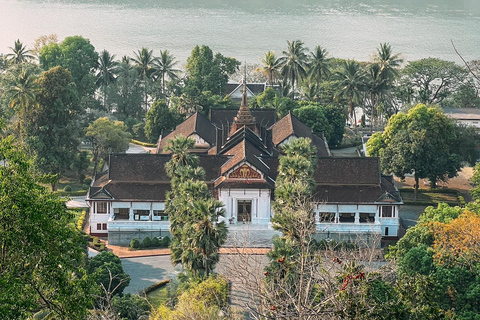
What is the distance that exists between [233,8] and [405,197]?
12231 cm

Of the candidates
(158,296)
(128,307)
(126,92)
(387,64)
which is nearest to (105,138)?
(126,92)

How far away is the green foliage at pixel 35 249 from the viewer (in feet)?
104

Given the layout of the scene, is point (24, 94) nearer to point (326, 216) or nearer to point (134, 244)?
point (134, 244)

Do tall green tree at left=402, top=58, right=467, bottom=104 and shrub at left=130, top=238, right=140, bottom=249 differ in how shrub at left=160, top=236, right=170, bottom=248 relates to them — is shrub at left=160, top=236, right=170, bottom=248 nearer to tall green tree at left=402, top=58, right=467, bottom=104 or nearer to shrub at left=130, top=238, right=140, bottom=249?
shrub at left=130, top=238, right=140, bottom=249

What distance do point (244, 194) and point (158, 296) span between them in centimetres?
1359

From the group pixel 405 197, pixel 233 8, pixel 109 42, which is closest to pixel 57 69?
pixel 405 197

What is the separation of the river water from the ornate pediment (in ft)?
240

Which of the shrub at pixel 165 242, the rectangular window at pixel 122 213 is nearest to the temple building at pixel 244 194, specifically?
the rectangular window at pixel 122 213

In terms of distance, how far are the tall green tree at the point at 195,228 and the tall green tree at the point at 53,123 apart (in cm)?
2044

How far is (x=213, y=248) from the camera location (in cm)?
5322

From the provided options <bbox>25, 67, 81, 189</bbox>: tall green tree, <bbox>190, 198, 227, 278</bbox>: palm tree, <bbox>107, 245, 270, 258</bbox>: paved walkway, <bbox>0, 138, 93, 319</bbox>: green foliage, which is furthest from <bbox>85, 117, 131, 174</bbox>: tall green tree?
<bbox>0, 138, 93, 319</bbox>: green foliage

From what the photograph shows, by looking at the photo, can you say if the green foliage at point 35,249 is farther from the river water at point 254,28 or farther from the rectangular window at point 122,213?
the river water at point 254,28

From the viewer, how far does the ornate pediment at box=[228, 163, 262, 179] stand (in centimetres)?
6975

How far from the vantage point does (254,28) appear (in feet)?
555
